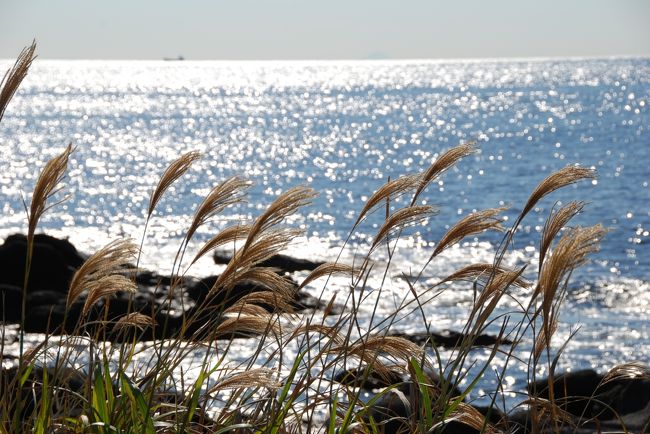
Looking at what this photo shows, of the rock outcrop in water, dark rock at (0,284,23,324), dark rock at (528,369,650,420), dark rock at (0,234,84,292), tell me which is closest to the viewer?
dark rock at (528,369,650,420)

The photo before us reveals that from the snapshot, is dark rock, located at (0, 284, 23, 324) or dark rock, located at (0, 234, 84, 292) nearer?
dark rock, located at (0, 284, 23, 324)

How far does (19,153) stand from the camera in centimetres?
6481

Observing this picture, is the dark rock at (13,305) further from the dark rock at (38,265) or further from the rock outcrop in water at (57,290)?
the dark rock at (38,265)

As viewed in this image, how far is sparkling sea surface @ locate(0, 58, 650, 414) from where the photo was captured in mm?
21031

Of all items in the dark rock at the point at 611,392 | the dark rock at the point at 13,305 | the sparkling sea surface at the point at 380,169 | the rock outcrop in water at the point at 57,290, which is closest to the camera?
the dark rock at the point at 611,392

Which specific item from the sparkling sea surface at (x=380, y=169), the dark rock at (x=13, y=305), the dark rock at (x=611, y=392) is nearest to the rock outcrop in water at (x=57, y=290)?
the dark rock at (x=13, y=305)

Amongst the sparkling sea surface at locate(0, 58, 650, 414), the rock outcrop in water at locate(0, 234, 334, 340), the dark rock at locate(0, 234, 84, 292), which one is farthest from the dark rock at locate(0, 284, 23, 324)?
the sparkling sea surface at locate(0, 58, 650, 414)

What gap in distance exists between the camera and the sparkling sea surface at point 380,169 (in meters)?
21.0

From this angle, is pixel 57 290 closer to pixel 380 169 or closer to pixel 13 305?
pixel 13 305

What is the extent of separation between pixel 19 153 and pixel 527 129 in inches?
1712

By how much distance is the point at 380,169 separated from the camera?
56.7 metres

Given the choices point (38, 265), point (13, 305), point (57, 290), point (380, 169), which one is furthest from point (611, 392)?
point (380, 169)

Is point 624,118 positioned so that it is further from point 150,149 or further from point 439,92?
point 439,92

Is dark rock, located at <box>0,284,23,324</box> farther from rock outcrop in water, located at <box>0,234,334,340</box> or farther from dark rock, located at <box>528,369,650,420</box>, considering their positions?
Answer: dark rock, located at <box>528,369,650,420</box>
